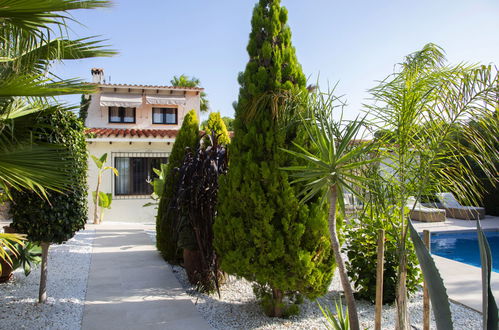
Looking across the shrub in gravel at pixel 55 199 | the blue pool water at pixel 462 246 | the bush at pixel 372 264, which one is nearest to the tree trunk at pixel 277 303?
the bush at pixel 372 264

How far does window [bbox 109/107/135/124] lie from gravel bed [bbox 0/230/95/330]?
10021 mm

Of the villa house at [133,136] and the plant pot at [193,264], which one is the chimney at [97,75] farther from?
the plant pot at [193,264]

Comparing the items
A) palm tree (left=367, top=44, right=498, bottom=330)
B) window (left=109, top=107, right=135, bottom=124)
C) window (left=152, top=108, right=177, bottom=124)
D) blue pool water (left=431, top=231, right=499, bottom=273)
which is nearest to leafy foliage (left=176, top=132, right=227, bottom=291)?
palm tree (left=367, top=44, right=498, bottom=330)

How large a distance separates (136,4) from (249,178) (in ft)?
13.7

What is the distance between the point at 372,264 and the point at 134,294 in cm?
370

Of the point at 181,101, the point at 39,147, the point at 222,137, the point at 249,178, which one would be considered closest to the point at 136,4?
the point at 222,137

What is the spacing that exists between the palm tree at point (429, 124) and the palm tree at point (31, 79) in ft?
10.0

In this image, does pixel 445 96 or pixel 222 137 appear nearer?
pixel 445 96

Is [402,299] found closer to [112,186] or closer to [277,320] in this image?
[277,320]

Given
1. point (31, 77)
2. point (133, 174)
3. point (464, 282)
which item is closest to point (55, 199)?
point (31, 77)

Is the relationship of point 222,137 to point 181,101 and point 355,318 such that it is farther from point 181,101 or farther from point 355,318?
point 181,101

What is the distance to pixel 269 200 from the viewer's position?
4344 mm

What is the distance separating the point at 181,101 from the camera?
17.4 m

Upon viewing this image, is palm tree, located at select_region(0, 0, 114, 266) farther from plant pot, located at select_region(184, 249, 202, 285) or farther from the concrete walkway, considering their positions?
plant pot, located at select_region(184, 249, 202, 285)
